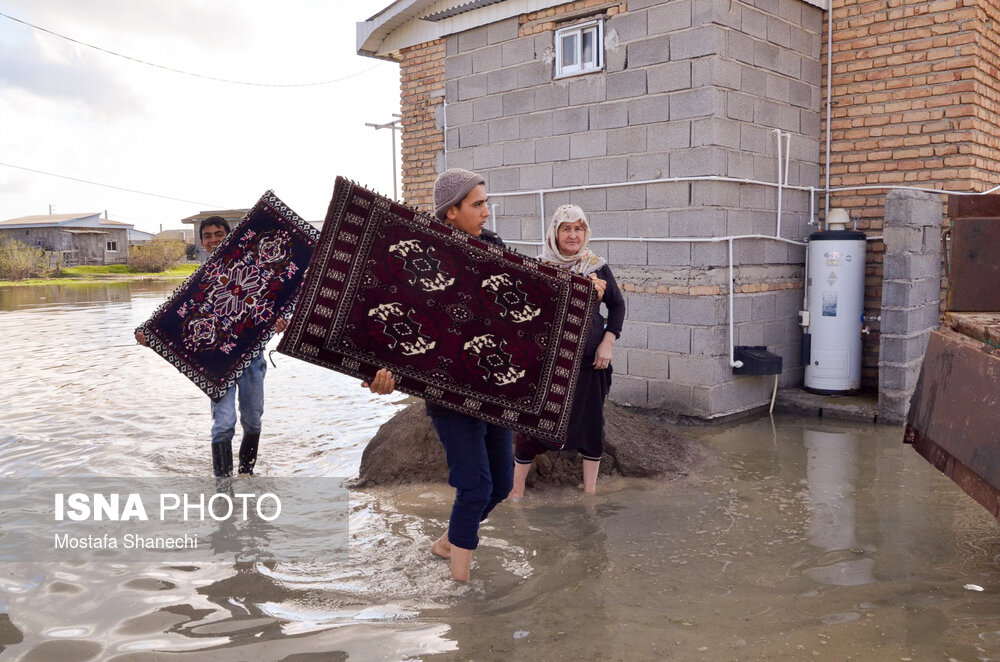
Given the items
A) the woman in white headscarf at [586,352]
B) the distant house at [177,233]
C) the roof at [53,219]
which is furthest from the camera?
the distant house at [177,233]

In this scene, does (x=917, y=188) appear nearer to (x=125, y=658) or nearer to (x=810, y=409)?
(x=810, y=409)

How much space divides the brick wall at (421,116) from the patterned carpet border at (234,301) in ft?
24.2

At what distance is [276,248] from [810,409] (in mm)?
4970

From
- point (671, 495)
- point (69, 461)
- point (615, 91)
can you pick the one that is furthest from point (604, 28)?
point (69, 461)

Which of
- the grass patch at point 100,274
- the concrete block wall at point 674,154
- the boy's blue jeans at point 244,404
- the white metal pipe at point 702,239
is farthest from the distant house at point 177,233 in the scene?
the boy's blue jeans at point 244,404

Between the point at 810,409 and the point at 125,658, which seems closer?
the point at 125,658

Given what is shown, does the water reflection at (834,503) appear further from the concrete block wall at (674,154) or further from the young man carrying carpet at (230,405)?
the young man carrying carpet at (230,405)

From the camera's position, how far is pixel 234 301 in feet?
16.0

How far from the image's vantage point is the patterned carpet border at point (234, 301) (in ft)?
15.9

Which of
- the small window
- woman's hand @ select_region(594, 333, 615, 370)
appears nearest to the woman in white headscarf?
woman's hand @ select_region(594, 333, 615, 370)

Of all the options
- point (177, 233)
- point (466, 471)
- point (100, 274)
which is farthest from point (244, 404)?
point (177, 233)

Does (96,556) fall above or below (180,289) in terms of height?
below

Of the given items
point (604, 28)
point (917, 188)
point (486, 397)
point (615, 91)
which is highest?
point (604, 28)

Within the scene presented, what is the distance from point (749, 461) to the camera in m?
5.69
